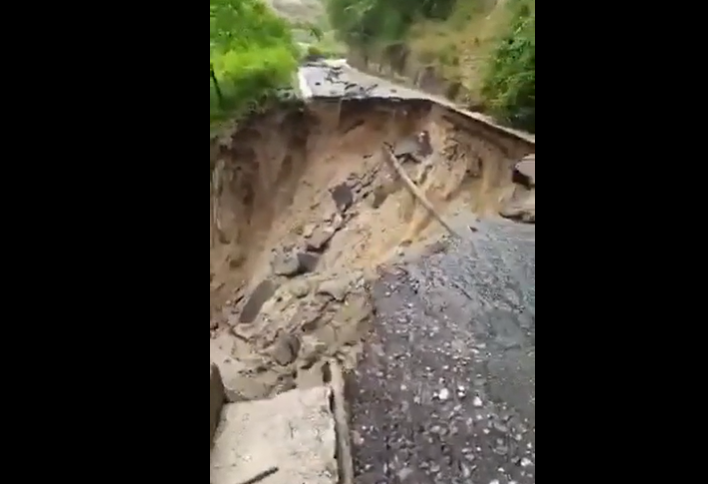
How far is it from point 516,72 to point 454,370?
1.57 ft

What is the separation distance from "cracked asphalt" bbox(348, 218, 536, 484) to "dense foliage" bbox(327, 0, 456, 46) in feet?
1.06

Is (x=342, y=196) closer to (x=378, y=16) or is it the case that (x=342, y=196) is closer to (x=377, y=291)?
(x=377, y=291)

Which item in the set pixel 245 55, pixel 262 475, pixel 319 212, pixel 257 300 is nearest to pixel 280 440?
pixel 262 475

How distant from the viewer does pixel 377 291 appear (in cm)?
122

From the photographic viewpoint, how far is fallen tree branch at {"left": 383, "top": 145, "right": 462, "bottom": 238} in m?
1.23

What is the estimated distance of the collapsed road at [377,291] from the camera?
→ 1.17 metres

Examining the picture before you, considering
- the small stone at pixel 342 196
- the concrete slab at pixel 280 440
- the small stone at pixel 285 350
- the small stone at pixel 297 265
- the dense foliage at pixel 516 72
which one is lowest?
the concrete slab at pixel 280 440

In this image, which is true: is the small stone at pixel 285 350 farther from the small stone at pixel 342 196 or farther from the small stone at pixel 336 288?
the small stone at pixel 342 196

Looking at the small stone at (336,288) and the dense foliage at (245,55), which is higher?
the dense foliage at (245,55)

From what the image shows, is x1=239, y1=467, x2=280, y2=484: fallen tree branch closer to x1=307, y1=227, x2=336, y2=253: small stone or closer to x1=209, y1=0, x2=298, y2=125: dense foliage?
x1=307, y1=227, x2=336, y2=253: small stone

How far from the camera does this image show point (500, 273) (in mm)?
Result: 1237

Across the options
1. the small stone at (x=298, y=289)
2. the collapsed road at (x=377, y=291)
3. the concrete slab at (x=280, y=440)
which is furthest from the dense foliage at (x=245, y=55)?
the concrete slab at (x=280, y=440)

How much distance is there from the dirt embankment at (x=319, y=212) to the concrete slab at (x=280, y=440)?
25 millimetres
